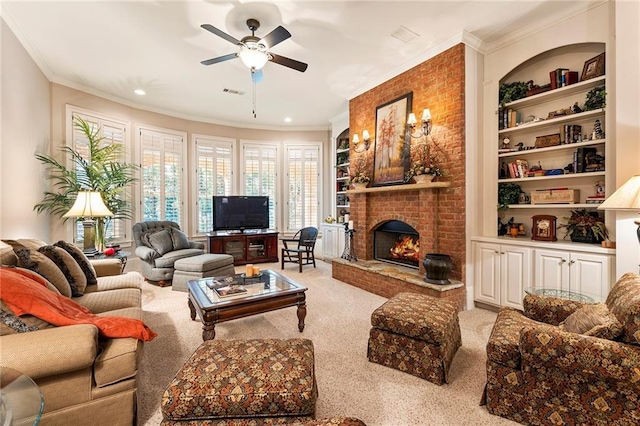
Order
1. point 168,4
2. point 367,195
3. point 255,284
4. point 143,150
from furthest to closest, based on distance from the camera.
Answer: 1. point 143,150
2. point 367,195
3. point 255,284
4. point 168,4

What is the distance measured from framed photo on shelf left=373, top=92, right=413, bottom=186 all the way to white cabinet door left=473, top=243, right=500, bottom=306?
1336 millimetres

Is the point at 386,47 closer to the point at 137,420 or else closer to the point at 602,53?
the point at 602,53

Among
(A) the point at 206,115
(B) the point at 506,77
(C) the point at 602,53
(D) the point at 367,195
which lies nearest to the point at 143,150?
(A) the point at 206,115

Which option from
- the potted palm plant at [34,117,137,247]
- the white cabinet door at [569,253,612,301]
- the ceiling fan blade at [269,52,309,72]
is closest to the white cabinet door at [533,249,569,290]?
the white cabinet door at [569,253,612,301]

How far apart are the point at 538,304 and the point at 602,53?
8.59 feet

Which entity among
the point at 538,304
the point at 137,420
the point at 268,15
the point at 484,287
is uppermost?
the point at 268,15

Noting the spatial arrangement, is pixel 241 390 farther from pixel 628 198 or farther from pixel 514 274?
pixel 514 274

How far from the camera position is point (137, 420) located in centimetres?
168

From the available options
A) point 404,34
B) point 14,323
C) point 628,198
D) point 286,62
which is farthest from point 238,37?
point 628,198

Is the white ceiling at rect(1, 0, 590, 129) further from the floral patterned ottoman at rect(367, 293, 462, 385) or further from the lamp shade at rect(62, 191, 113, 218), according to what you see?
the floral patterned ottoman at rect(367, 293, 462, 385)

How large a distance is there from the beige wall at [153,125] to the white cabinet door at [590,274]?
4966 mm

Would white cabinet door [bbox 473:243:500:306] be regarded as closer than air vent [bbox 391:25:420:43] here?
No

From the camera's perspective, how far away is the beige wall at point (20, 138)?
288 centimetres

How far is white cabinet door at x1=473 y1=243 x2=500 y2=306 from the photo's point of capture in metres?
3.35
